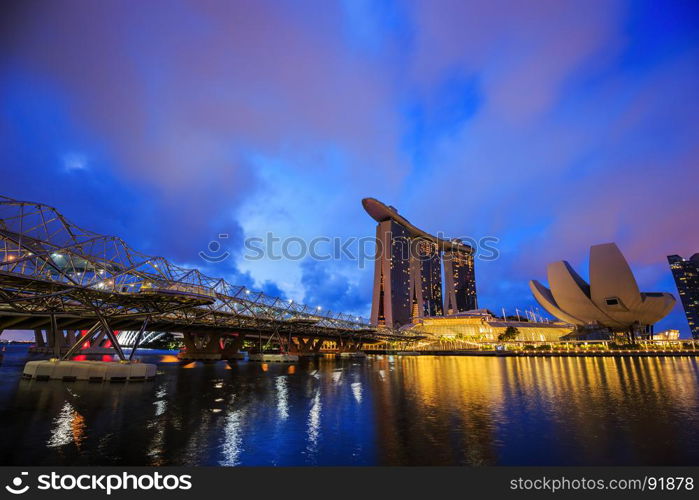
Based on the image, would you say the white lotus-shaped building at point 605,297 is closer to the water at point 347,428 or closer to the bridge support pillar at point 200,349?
the water at point 347,428

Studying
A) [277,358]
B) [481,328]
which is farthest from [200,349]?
[481,328]

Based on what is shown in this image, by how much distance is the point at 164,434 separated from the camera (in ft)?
45.1

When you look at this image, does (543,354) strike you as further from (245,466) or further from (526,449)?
(245,466)

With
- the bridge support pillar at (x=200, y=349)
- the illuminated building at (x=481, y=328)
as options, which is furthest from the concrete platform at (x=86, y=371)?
the illuminated building at (x=481, y=328)

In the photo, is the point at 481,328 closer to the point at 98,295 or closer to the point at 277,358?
the point at 277,358

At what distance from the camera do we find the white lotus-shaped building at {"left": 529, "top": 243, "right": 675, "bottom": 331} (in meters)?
99.7

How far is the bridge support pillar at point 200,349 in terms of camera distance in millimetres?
80250

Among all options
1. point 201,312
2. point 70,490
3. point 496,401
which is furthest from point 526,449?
point 201,312

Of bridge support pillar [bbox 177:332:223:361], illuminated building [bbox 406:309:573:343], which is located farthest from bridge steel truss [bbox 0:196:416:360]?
illuminated building [bbox 406:309:573:343]

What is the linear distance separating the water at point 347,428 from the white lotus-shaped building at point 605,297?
8958 centimetres

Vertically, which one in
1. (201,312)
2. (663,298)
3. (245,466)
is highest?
(663,298)

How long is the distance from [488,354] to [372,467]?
105m

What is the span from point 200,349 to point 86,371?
5490 cm

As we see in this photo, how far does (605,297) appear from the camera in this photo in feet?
347
